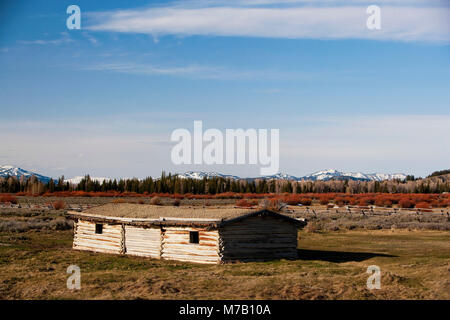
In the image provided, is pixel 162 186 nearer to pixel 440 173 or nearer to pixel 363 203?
pixel 363 203

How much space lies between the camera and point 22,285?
16.7 meters

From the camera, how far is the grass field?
586 inches

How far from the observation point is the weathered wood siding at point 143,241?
77.2 ft

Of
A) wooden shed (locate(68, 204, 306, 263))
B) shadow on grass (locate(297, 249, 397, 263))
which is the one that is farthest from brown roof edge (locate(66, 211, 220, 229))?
shadow on grass (locate(297, 249, 397, 263))

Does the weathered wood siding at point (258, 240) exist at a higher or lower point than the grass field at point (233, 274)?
higher

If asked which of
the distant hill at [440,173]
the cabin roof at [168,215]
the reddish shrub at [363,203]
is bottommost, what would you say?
the reddish shrub at [363,203]

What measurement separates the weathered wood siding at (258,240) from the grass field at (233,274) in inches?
33.0

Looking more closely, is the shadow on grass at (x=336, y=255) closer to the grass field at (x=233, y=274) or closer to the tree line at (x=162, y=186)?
the grass field at (x=233, y=274)

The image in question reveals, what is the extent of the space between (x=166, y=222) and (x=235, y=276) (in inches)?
231

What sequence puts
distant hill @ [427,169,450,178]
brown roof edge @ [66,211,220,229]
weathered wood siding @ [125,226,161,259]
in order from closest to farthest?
brown roof edge @ [66,211,220,229] < weathered wood siding @ [125,226,161,259] < distant hill @ [427,169,450,178]

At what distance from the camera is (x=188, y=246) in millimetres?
22438

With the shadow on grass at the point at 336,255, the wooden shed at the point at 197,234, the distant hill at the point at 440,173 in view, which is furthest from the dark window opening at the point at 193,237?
the distant hill at the point at 440,173

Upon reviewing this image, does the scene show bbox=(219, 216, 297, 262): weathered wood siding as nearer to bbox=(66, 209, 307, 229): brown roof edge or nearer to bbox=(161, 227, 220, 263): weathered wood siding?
bbox=(66, 209, 307, 229): brown roof edge
